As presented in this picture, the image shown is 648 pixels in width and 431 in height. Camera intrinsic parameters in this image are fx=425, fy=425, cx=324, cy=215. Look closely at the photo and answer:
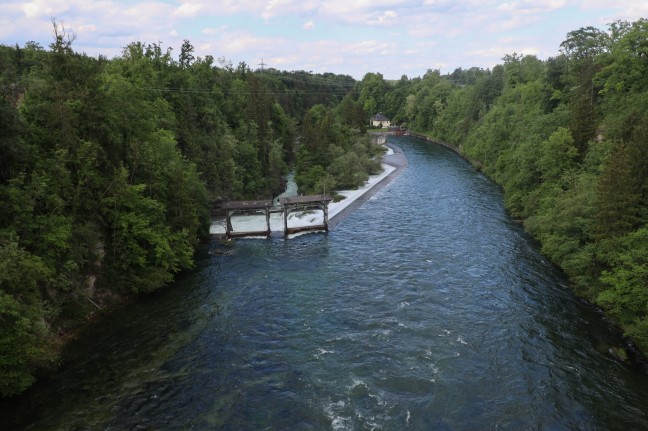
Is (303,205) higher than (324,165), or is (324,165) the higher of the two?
(324,165)

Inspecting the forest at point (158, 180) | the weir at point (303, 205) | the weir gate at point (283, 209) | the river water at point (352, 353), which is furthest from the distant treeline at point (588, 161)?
the weir gate at point (283, 209)

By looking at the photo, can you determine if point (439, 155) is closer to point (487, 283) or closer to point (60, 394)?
point (487, 283)

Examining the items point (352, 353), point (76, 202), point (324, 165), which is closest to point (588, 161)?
point (352, 353)

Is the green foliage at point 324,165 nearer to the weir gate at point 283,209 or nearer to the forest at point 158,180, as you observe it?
the forest at point 158,180

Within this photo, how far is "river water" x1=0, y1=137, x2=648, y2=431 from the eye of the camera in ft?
73.3

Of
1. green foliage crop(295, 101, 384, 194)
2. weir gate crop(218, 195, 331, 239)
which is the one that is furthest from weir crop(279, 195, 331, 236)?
green foliage crop(295, 101, 384, 194)

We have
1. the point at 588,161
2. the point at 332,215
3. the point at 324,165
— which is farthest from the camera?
the point at 324,165

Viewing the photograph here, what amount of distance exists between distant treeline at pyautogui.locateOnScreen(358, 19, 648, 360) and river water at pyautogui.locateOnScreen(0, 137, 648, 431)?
317cm

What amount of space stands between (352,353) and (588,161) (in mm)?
35383

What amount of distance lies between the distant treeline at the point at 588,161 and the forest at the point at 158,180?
0.57 feet

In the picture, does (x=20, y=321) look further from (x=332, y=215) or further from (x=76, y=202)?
→ (x=332, y=215)

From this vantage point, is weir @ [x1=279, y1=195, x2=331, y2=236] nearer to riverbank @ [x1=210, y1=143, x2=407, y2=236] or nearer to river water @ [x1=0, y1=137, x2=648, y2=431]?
riverbank @ [x1=210, y1=143, x2=407, y2=236]

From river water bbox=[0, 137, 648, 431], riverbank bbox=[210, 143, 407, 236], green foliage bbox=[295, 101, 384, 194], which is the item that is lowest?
river water bbox=[0, 137, 648, 431]

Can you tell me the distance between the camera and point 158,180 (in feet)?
133
